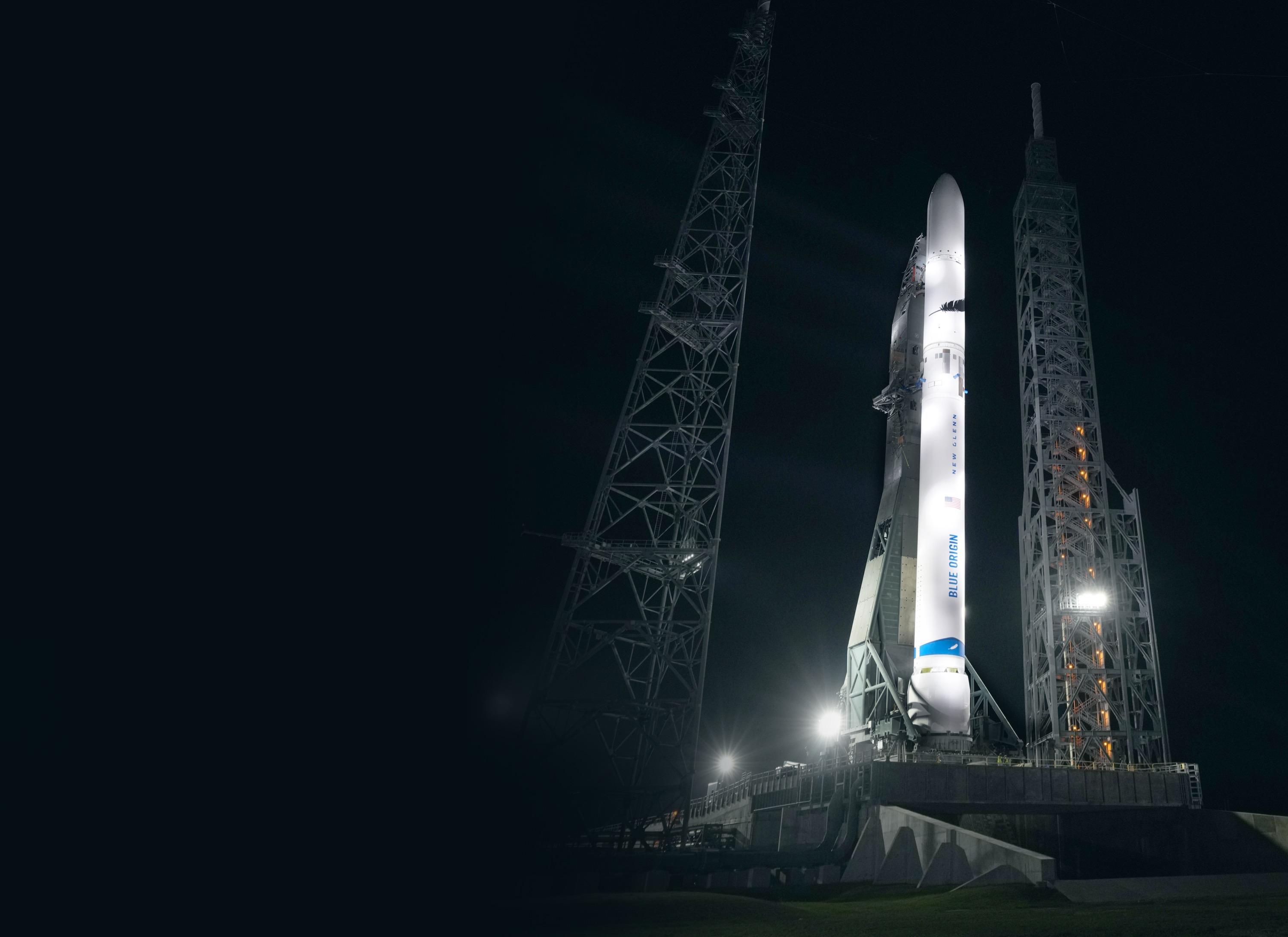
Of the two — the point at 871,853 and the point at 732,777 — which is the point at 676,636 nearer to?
the point at 871,853

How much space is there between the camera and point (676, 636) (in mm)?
32312

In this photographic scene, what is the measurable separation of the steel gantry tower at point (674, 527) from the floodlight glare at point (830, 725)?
248 inches

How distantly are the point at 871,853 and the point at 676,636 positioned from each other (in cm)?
950

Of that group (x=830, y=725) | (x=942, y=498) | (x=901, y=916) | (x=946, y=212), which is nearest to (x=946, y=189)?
(x=946, y=212)

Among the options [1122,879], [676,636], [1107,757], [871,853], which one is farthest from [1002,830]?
[1107,757]

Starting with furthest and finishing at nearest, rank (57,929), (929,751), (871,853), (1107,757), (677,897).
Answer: (1107,757) → (929,751) → (871,853) → (677,897) → (57,929)

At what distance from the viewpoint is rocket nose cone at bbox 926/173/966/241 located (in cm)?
3838

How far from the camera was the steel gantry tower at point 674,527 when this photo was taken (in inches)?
1201

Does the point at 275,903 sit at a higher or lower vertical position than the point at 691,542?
lower

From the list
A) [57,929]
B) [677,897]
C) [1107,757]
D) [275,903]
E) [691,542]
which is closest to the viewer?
[57,929]

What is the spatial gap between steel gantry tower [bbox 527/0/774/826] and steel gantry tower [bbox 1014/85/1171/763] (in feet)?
51.5

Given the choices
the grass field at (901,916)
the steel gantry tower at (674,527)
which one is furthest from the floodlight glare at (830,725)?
the grass field at (901,916)

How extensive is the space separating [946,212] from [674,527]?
60.0 feet

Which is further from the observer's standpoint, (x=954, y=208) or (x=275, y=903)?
(x=954, y=208)
